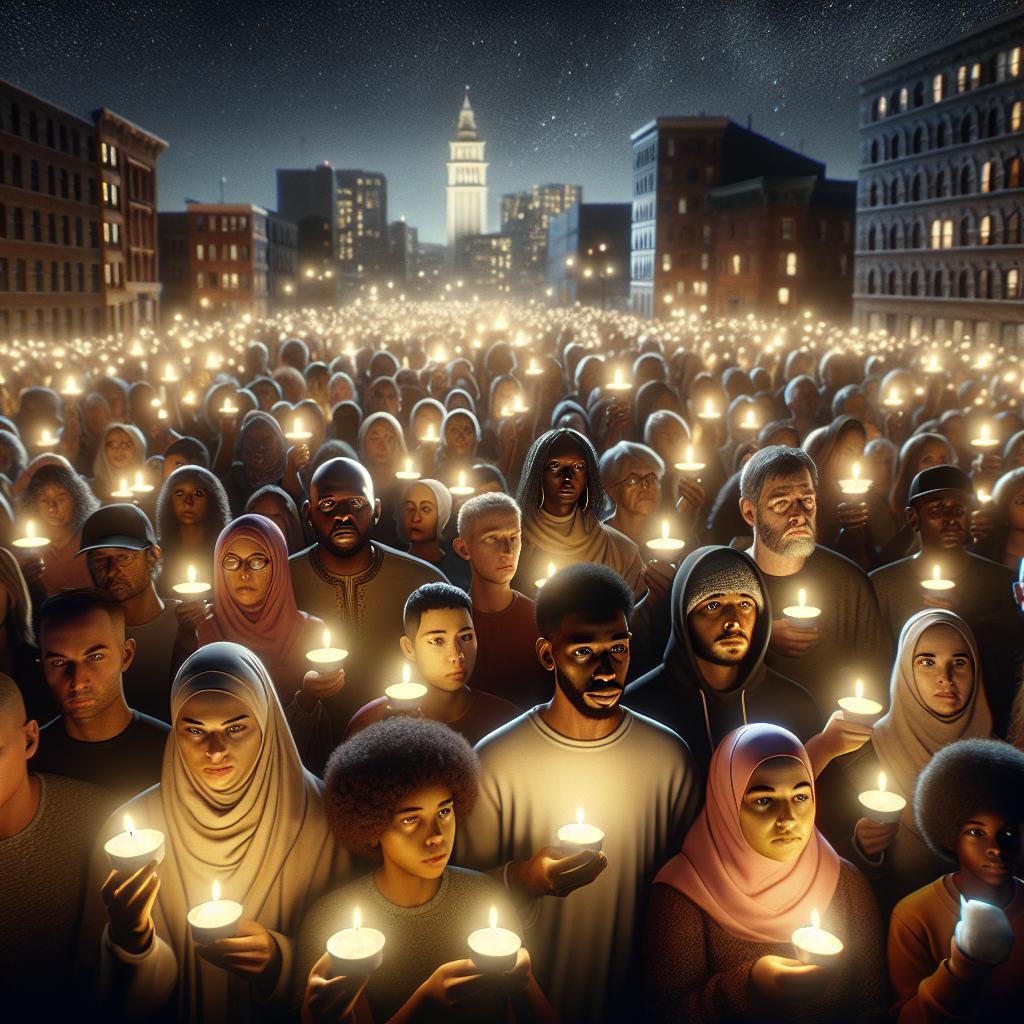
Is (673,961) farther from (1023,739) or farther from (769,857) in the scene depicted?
(1023,739)

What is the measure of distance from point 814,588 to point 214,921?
3.76m

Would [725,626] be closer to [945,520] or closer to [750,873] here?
[750,873]

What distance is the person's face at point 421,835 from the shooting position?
11.7ft

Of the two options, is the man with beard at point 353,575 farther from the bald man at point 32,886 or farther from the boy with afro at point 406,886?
the boy with afro at point 406,886

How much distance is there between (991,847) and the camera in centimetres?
368

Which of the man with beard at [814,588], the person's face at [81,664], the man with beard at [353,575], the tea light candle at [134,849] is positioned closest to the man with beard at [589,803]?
the tea light candle at [134,849]

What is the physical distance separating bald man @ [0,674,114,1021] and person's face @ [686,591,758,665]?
2428 mm

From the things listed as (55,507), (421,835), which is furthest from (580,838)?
(55,507)

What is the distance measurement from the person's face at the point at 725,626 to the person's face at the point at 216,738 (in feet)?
6.10

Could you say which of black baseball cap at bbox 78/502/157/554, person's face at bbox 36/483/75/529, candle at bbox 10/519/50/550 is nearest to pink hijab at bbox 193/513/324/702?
black baseball cap at bbox 78/502/157/554

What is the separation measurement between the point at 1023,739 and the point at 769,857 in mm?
2088

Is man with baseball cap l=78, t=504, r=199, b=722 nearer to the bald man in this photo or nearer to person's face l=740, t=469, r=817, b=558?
the bald man

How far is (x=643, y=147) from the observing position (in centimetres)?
9969

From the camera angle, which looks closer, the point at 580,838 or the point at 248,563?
the point at 580,838
